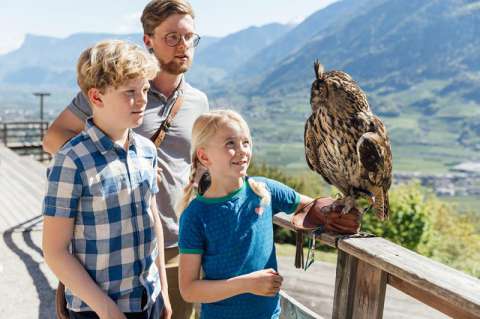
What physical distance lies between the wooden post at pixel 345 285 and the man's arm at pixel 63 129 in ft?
3.59

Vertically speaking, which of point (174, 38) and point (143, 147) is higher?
point (174, 38)

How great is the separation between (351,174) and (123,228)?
86 cm

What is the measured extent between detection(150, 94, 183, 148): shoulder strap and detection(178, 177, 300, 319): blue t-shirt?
532 mm

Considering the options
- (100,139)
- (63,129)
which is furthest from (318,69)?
(63,129)

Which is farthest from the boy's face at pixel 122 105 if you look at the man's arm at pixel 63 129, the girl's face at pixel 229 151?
the man's arm at pixel 63 129

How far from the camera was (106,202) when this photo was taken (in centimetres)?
159

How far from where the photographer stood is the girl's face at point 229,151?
5.64ft

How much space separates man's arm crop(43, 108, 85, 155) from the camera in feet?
6.57

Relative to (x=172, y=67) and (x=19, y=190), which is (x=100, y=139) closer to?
(x=172, y=67)

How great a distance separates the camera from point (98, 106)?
1.62 meters

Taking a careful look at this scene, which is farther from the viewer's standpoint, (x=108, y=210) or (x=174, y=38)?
(x=174, y=38)

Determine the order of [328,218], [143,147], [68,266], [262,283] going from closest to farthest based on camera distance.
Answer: [68,266] → [262,283] → [143,147] → [328,218]

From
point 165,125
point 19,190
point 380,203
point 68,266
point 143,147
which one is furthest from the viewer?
point 19,190

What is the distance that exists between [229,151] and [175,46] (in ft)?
2.41
